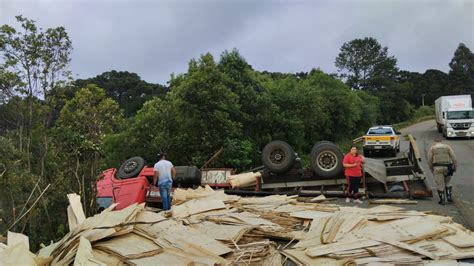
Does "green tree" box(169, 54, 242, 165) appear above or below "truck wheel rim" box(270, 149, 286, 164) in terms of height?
above

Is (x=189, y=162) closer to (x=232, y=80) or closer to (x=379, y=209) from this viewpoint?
(x=232, y=80)

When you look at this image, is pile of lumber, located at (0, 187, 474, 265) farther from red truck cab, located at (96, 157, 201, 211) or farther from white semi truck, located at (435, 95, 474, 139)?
white semi truck, located at (435, 95, 474, 139)

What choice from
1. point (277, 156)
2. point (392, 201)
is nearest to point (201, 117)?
point (277, 156)

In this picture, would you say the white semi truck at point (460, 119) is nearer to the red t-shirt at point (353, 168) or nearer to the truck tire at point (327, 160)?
the truck tire at point (327, 160)

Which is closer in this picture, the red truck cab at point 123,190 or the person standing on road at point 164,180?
the person standing on road at point 164,180

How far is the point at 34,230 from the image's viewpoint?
806 cm

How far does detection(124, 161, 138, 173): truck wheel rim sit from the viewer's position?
13438 mm

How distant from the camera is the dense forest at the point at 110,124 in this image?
8273 mm

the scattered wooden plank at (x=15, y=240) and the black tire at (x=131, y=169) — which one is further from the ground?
the black tire at (x=131, y=169)

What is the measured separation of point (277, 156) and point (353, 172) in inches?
97.7

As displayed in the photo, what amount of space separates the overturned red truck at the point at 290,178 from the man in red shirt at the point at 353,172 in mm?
292

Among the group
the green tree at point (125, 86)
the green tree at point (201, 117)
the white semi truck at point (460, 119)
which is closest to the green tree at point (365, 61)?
the green tree at point (125, 86)

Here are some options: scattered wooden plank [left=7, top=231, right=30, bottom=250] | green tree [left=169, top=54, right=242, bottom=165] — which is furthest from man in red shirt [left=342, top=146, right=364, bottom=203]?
scattered wooden plank [left=7, top=231, right=30, bottom=250]

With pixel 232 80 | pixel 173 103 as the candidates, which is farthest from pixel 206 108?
pixel 232 80
